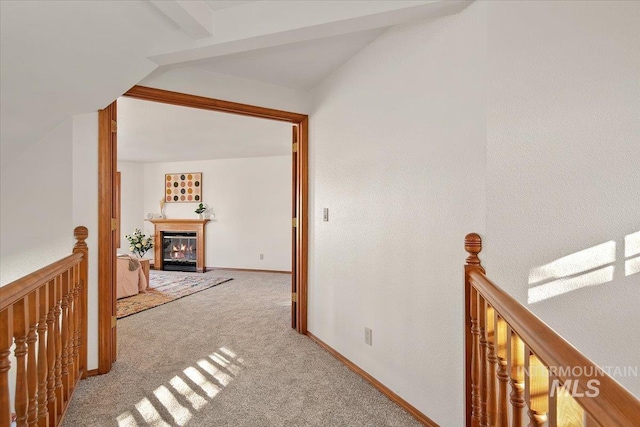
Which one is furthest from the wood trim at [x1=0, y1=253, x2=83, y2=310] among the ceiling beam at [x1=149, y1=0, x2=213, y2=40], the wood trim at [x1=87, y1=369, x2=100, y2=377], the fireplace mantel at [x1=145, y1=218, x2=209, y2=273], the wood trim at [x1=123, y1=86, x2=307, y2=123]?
the fireplace mantel at [x1=145, y1=218, x2=209, y2=273]

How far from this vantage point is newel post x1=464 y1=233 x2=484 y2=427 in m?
1.57

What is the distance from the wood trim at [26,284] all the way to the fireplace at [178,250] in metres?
6.21

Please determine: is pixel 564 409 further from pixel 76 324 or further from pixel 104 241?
pixel 104 241

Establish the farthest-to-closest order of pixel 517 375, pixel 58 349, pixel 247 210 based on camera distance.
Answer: pixel 247 210 < pixel 58 349 < pixel 517 375

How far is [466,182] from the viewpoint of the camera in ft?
5.87

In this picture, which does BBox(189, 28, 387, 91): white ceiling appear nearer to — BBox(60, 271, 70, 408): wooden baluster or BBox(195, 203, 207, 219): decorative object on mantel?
BBox(60, 271, 70, 408): wooden baluster

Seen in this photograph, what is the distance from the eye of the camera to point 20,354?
4.40 feet

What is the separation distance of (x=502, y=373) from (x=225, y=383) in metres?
1.98

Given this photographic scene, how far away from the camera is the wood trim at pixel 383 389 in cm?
206

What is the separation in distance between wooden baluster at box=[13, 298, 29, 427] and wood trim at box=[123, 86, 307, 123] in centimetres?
193

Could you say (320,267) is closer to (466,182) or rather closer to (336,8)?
(466,182)

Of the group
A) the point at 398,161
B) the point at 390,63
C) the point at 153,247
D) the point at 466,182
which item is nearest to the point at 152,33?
the point at 390,63

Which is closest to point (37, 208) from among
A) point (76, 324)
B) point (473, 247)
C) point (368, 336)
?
point (76, 324)

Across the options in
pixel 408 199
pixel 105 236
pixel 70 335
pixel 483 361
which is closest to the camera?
pixel 483 361
